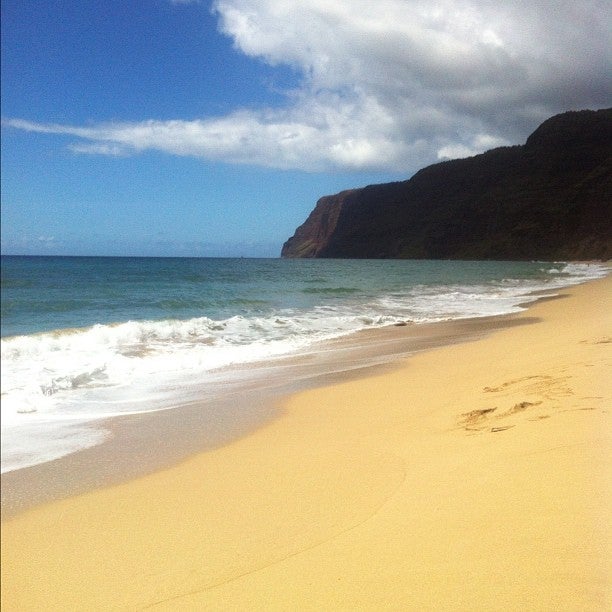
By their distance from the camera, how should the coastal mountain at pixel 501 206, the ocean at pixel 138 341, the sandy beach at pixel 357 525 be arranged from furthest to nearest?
the coastal mountain at pixel 501 206, the ocean at pixel 138 341, the sandy beach at pixel 357 525

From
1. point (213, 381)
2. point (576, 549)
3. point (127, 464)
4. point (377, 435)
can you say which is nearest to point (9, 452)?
point (127, 464)

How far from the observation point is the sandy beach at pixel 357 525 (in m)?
2.17

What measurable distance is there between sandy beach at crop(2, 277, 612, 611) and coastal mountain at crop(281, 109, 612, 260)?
8973 centimetres

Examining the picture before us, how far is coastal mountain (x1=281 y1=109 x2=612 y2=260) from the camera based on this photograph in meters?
89.1

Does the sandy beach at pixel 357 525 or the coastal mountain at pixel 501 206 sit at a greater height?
the coastal mountain at pixel 501 206

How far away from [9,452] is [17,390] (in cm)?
109

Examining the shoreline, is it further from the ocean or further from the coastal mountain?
the coastal mountain

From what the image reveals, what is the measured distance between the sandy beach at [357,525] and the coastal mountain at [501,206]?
294 ft

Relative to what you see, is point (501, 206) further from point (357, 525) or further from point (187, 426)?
point (357, 525)

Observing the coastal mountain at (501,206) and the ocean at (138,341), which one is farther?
the coastal mountain at (501,206)

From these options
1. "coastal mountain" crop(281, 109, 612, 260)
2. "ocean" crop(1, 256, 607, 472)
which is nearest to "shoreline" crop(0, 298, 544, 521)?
"ocean" crop(1, 256, 607, 472)

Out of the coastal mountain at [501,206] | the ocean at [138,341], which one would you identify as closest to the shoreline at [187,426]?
the ocean at [138,341]

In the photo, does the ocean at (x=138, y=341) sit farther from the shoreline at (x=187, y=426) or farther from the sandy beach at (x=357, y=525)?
the sandy beach at (x=357, y=525)

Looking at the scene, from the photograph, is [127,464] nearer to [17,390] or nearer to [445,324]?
[17,390]
